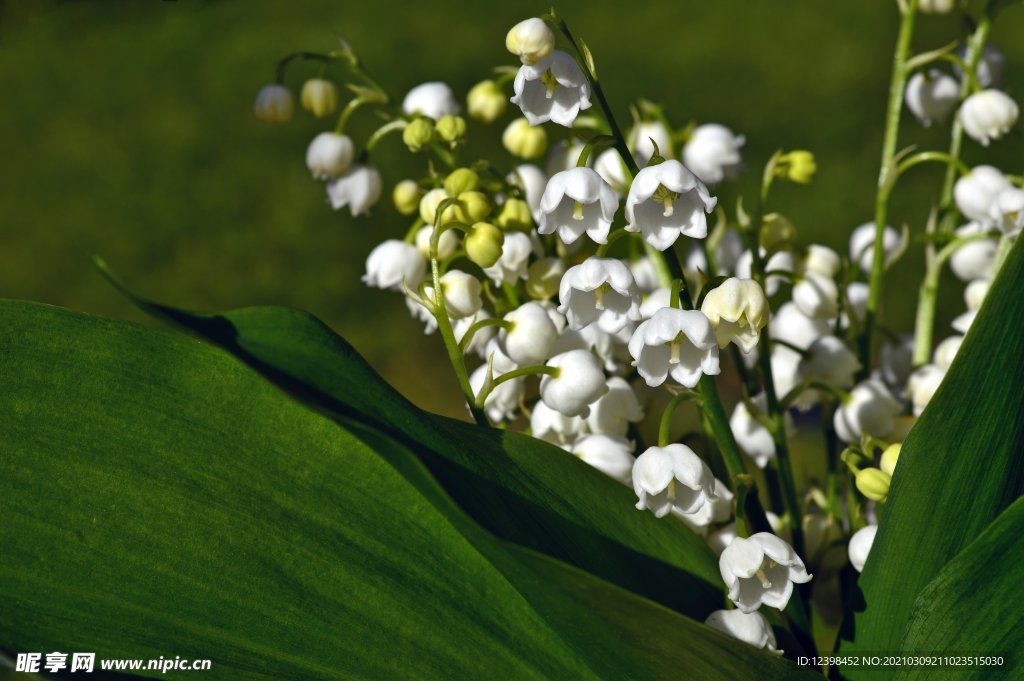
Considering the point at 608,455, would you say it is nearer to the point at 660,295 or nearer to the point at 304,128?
the point at 660,295

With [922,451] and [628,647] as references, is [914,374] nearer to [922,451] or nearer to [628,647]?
[922,451]

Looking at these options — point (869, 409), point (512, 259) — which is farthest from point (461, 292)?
point (869, 409)

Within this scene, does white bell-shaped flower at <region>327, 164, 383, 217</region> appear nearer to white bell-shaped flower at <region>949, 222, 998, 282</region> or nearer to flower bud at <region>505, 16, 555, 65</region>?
flower bud at <region>505, 16, 555, 65</region>

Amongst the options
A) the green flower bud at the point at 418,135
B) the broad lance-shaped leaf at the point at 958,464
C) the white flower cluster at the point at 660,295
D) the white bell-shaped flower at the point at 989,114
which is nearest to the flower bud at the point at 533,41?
the white flower cluster at the point at 660,295

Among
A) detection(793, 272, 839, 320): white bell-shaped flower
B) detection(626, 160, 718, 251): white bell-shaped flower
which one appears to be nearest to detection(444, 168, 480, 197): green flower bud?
detection(626, 160, 718, 251): white bell-shaped flower

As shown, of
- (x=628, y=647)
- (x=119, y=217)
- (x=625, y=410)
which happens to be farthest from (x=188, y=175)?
(x=628, y=647)
